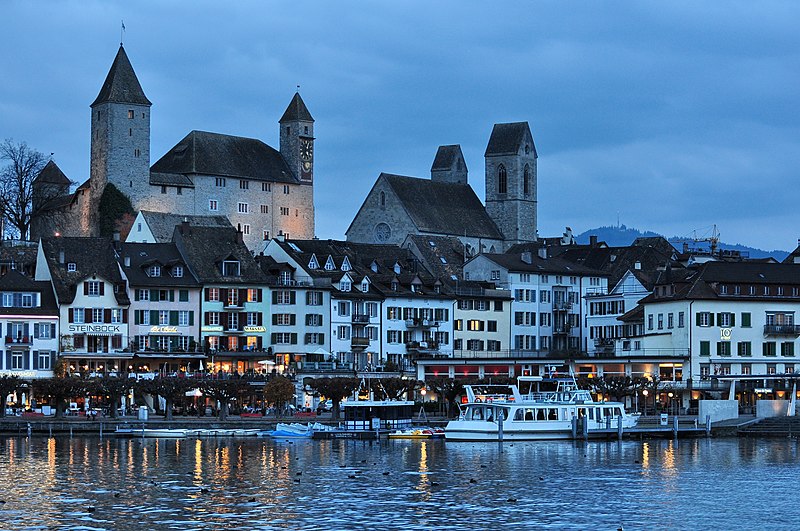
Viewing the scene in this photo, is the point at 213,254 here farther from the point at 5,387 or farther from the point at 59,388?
the point at 5,387

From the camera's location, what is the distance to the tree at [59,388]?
118 metres

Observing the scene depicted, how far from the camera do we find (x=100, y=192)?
597ft

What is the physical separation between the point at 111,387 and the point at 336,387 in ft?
49.4

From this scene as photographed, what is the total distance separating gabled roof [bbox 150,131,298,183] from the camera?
7446 inches

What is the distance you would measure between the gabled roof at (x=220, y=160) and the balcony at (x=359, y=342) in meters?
49.4

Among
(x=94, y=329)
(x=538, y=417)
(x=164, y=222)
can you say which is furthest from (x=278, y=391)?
(x=164, y=222)

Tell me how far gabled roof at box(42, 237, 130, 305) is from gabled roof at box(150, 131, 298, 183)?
162ft

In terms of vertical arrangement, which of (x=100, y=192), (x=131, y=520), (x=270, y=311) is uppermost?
(x=100, y=192)

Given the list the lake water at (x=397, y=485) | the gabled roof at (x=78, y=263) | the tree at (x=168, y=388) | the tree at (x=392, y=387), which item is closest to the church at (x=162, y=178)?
the gabled roof at (x=78, y=263)

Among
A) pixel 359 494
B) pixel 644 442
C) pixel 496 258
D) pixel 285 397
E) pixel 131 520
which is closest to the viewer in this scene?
pixel 131 520

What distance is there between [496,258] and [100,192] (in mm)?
45163

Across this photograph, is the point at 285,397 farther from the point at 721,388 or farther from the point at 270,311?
the point at 721,388

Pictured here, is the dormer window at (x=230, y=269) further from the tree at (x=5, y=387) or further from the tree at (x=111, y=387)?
the tree at (x=5, y=387)

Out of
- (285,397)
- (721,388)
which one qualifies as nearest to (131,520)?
(285,397)
